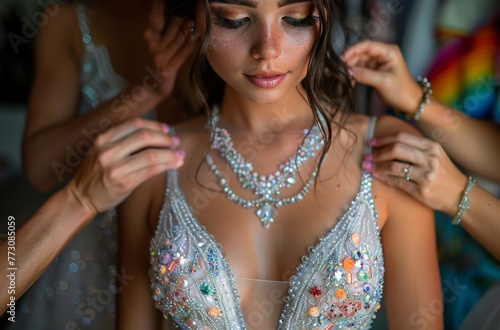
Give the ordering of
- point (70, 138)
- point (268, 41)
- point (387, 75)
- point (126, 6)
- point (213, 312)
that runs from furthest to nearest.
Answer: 1. point (126, 6)
2. point (70, 138)
3. point (387, 75)
4. point (213, 312)
5. point (268, 41)

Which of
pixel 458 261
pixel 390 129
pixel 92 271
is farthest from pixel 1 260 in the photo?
pixel 458 261

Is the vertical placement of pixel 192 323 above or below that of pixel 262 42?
below

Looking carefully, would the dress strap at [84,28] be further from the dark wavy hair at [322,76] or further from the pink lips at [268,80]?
the pink lips at [268,80]

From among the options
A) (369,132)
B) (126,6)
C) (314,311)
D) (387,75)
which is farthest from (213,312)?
(126,6)

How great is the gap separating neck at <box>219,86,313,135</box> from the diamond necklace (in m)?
0.03

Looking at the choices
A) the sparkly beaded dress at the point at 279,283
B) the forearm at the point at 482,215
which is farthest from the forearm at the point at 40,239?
the forearm at the point at 482,215

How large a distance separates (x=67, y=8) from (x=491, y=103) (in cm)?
83

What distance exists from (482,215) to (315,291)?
0.27m

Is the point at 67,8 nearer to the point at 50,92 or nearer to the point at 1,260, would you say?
the point at 50,92

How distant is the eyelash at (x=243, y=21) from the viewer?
91cm

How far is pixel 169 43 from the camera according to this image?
1.08 meters

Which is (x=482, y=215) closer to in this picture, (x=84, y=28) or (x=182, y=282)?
(x=182, y=282)

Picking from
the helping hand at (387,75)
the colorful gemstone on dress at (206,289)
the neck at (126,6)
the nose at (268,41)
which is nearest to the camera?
the nose at (268,41)

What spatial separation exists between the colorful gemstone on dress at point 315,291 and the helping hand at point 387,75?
0.34 metres
